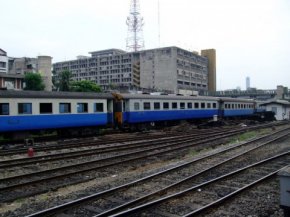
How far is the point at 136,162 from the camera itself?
43.6ft

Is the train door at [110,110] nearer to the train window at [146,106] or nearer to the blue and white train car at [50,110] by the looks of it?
the blue and white train car at [50,110]

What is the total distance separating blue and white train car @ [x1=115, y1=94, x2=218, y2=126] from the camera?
2588cm

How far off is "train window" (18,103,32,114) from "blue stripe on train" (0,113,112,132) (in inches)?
9.8

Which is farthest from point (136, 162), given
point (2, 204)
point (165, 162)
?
point (2, 204)

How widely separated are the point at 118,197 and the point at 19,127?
12545 mm

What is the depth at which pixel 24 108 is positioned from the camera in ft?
63.3

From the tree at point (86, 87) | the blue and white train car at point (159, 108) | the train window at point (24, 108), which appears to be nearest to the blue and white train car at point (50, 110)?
the train window at point (24, 108)

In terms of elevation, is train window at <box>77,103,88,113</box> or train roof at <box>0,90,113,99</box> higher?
train roof at <box>0,90,113,99</box>

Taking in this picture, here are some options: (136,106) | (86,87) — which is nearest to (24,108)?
(136,106)

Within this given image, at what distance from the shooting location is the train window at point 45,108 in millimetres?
20078

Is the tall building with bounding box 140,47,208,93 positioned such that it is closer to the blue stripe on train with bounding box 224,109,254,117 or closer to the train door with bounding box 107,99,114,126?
the blue stripe on train with bounding box 224,109,254,117

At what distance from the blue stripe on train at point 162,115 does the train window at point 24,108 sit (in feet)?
26.3

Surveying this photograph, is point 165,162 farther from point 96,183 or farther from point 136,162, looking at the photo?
point 96,183

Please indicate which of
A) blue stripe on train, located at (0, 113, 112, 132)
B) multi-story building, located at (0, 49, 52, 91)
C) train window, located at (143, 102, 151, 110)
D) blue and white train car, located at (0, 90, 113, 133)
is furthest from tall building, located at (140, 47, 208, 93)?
blue stripe on train, located at (0, 113, 112, 132)
